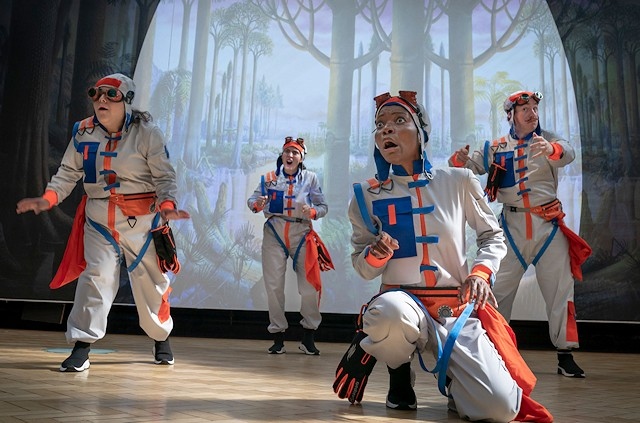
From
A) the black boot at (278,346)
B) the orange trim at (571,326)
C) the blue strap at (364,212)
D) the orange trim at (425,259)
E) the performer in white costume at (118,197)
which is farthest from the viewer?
the black boot at (278,346)

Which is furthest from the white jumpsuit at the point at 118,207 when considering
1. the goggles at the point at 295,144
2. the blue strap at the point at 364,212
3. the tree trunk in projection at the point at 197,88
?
the tree trunk in projection at the point at 197,88

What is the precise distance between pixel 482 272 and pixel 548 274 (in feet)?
6.33

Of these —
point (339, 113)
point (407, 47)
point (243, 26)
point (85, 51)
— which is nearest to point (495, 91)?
point (407, 47)

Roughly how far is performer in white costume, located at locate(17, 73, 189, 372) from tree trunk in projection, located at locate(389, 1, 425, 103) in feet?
11.7

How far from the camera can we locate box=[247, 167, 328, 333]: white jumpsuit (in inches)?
214

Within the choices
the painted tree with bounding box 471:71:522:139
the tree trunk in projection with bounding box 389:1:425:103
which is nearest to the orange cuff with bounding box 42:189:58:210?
the tree trunk in projection with bounding box 389:1:425:103

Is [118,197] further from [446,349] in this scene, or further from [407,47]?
[407,47]

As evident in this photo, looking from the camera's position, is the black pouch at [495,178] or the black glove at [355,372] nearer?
the black glove at [355,372]

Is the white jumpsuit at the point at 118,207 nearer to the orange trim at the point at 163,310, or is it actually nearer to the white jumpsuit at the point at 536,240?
the orange trim at the point at 163,310

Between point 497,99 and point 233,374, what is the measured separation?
4.28 meters

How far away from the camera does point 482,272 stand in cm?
233

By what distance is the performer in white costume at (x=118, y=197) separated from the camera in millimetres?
3483

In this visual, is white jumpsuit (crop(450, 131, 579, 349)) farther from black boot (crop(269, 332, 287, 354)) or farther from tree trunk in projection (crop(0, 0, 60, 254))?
tree trunk in projection (crop(0, 0, 60, 254))

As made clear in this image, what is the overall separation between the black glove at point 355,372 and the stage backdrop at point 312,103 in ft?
12.8
